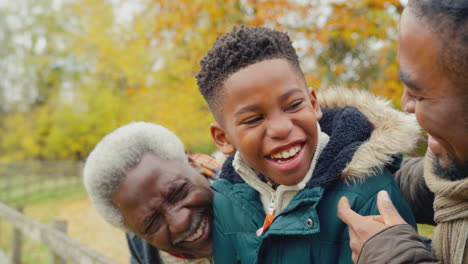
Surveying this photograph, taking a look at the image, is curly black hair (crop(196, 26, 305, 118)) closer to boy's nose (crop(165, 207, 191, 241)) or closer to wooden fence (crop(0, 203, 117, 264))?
boy's nose (crop(165, 207, 191, 241))

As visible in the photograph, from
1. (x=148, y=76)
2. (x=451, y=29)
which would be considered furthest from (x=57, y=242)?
(x=148, y=76)

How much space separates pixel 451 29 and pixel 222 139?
3.50 feet

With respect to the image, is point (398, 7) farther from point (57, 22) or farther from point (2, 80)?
point (2, 80)

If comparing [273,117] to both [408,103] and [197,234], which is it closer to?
[408,103]

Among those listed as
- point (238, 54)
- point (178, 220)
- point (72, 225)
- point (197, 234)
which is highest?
point (238, 54)

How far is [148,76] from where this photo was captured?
821cm

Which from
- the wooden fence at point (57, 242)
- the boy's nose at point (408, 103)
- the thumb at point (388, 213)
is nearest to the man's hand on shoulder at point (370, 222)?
the thumb at point (388, 213)

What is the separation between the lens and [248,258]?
179 cm

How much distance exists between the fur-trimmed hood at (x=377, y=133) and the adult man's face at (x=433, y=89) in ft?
1.03

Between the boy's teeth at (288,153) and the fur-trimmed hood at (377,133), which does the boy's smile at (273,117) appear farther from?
the fur-trimmed hood at (377,133)

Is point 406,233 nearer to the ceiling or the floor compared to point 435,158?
nearer to the floor

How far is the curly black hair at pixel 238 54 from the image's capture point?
160cm

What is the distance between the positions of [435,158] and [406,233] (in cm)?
33

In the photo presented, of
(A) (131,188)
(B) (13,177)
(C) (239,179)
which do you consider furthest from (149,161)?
(B) (13,177)
